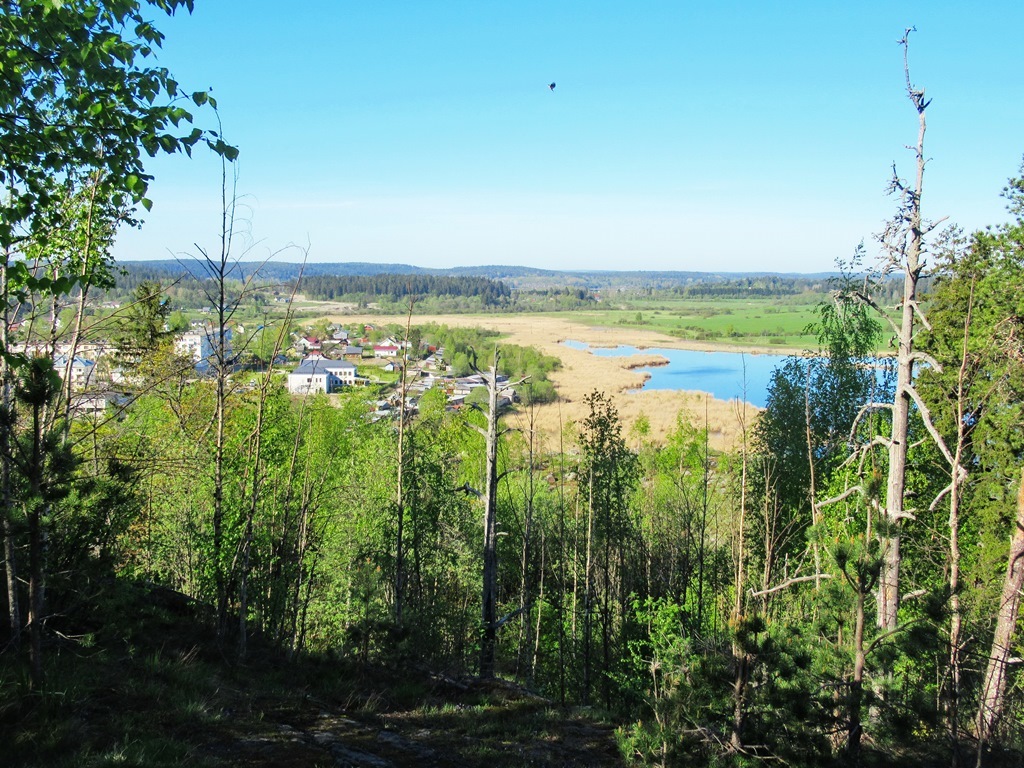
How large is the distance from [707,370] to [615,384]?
1673 centimetres

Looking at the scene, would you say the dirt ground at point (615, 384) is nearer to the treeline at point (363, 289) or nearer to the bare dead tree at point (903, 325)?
the bare dead tree at point (903, 325)

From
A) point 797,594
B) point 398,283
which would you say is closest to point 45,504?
point 797,594

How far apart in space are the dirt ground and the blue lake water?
150cm

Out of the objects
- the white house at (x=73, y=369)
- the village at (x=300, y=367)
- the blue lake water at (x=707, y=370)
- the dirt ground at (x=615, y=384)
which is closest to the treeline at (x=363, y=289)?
the dirt ground at (x=615, y=384)

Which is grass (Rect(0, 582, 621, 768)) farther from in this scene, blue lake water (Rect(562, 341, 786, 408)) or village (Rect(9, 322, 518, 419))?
blue lake water (Rect(562, 341, 786, 408))

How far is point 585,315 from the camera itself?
430ft

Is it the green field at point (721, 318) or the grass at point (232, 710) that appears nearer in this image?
the grass at point (232, 710)

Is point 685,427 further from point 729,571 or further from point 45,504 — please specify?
point 45,504

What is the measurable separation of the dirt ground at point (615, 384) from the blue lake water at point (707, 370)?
58.9 inches

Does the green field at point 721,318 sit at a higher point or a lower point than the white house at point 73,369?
higher

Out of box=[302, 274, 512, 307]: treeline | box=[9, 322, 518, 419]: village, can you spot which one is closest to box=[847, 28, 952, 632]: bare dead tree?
box=[9, 322, 518, 419]: village

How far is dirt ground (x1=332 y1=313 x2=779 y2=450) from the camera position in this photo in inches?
1397

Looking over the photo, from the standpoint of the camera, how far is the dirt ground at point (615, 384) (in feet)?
116

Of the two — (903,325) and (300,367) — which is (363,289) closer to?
(300,367)
